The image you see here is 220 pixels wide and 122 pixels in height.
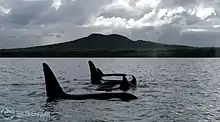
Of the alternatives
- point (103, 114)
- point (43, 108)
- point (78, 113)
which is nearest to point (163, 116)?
point (103, 114)

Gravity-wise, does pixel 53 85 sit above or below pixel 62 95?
above

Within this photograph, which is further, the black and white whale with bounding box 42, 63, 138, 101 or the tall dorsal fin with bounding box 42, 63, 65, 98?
the tall dorsal fin with bounding box 42, 63, 65, 98

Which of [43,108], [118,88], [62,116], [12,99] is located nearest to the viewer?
[62,116]

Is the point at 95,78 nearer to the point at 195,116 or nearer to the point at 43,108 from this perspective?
the point at 43,108

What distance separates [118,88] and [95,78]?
36.1ft

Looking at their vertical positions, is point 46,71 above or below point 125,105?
above

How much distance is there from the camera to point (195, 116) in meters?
27.9

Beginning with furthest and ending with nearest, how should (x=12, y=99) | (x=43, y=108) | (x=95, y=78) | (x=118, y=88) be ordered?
1. (x=95, y=78)
2. (x=118, y=88)
3. (x=12, y=99)
4. (x=43, y=108)

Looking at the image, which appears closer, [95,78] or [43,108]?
[43,108]

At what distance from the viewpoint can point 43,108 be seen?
30.7 metres

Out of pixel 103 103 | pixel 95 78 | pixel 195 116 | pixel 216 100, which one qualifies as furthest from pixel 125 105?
pixel 95 78

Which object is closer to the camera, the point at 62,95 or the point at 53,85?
the point at 62,95

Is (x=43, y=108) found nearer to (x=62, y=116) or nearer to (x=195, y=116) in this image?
(x=62, y=116)

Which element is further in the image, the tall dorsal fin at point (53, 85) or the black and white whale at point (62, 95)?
the tall dorsal fin at point (53, 85)
